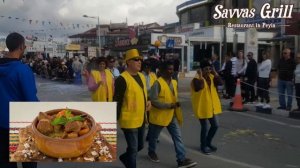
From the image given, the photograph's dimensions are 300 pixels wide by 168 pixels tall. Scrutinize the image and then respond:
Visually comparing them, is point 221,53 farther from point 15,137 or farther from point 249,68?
point 15,137

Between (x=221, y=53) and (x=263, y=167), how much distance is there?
29000 millimetres

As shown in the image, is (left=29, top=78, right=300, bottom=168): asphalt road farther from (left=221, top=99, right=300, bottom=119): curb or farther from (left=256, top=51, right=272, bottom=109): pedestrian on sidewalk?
(left=256, top=51, right=272, bottom=109): pedestrian on sidewalk

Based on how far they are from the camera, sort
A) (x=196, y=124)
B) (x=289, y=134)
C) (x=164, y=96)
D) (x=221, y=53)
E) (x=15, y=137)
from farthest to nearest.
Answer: (x=221, y=53) < (x=196, y=124) < (x=289, y=134) < (x=164, y=96) < (x=15, y=137)

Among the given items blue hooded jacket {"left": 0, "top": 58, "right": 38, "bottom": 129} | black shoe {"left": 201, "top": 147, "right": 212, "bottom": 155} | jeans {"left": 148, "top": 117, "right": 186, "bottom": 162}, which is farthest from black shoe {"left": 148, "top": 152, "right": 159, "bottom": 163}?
blue hooded jacket {"left": 0, "top": 58, "right": 38, "bottom": 129}

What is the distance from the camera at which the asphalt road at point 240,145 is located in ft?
24.1

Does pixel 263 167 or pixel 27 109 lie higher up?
pixel 27 109

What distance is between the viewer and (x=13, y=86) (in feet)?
14.7

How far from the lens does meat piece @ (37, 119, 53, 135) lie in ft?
13.0

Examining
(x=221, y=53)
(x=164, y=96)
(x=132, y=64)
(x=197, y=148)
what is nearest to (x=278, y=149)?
(x=197, y=148)

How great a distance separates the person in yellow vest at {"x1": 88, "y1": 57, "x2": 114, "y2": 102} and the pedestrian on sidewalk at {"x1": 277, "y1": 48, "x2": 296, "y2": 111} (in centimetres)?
635

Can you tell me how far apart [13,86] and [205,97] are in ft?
13.5

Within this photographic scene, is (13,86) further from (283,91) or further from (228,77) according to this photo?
(228,77)

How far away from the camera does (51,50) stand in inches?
2862

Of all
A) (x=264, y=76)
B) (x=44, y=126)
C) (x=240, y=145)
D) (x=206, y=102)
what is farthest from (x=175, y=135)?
(x=264, y=76)
